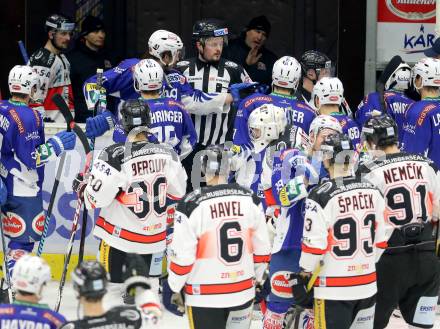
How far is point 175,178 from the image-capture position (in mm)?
10234

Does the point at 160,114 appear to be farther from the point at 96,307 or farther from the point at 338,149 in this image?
the point at 96,307

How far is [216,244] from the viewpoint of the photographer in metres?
8.58

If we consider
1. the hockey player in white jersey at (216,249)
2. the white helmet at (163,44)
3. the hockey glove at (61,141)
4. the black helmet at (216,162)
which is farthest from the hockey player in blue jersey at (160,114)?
the hockey player in white jersey at (216,249)

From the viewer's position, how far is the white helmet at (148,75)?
11.1 meters

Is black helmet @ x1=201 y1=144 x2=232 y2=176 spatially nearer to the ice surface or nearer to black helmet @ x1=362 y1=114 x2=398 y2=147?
black helmet @ x1=362 y1=114 x2=398 y2=147

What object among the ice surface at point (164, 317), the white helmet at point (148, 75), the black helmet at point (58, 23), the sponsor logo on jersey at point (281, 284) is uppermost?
the black helmet at point (58, 23)

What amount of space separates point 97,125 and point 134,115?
4.38ft

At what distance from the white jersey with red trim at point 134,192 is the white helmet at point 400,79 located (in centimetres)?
265

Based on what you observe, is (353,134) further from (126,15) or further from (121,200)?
(126,15)

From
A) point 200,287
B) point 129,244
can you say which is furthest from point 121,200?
point 200,287

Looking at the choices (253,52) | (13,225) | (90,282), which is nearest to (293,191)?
(90,282)

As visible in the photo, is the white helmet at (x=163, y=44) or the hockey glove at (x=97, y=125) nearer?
the hockey glove at (x=97, y=125)

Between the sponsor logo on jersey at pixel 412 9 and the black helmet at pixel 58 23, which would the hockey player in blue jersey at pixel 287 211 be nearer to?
the black helmet at pixel 58 23

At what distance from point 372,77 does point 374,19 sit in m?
0.54
